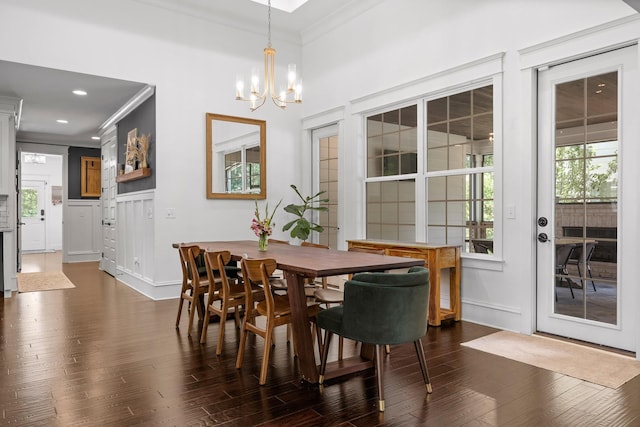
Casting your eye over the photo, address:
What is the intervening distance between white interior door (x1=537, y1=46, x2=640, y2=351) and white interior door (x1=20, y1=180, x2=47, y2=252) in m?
12.9

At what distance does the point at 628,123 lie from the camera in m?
3.37

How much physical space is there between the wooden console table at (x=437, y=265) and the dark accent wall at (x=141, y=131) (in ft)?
10.6

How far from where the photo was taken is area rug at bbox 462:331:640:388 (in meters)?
2.96

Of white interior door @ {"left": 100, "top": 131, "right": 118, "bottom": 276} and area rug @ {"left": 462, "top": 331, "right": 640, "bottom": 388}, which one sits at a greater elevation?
white interior door @ {"left": 100, "top": 131, "right": 118, "bottom": 276}

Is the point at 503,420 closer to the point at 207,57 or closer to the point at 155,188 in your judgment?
the point at 155,188

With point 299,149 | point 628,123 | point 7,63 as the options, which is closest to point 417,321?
point 628,123

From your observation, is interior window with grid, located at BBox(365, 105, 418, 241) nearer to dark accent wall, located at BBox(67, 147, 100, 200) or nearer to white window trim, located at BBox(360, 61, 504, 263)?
white window trim, located at BBox(360, 61, 504, 263)

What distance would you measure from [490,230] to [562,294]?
866 millimetres

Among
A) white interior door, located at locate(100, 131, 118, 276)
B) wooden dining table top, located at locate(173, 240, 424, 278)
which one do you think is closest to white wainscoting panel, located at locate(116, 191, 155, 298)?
white interior door, located at locate(100, 131, 118, 276)

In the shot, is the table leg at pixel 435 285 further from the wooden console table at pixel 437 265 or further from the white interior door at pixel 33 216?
the white interior door at pixel 33 216

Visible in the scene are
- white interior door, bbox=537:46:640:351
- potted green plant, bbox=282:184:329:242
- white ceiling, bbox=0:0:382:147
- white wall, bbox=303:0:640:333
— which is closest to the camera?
white interior door, bbox=537:46:640:351

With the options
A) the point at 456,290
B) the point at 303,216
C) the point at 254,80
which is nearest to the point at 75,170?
the point at 303,216

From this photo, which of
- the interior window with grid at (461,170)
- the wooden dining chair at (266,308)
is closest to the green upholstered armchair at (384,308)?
the wooden dining chair at (266,308)

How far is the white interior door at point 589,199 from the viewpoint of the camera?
3367 mm
